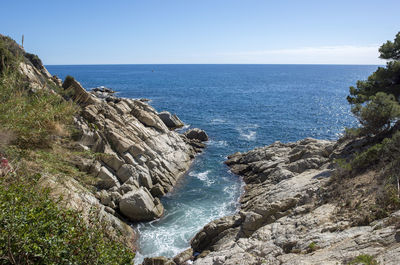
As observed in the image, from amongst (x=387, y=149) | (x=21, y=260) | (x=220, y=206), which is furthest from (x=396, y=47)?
(x=21, y=260)

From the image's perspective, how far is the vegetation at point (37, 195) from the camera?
675 cm

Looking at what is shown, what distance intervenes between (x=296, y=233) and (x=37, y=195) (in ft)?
42.1

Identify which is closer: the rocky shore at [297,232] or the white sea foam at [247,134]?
the rocky shore at [297,232]

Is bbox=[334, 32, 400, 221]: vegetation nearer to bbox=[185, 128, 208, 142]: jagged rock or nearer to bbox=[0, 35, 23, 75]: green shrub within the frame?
bbox=[0, 35, 23, 75]: green shrub

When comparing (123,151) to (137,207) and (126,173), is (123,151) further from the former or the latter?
(137,207)

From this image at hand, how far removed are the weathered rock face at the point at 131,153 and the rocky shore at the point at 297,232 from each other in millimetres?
7438

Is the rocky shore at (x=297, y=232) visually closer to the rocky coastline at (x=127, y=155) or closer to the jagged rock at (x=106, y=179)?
the rocky coastline at (x=127, y=155)

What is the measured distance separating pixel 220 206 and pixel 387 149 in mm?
16837

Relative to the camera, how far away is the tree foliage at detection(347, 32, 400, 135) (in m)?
23.6

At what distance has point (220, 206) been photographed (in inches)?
1151

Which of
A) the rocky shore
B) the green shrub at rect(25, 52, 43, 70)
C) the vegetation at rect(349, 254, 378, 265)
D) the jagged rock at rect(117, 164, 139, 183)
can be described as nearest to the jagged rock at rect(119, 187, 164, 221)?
the jagged rock at rect(117, 164, 139, 183)

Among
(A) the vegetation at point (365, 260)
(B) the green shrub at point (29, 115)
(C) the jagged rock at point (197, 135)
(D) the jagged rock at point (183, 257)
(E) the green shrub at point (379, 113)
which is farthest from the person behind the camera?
(C) the jagged rock at point (197, 135)

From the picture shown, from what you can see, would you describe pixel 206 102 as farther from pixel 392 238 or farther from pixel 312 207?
pixel 392 238

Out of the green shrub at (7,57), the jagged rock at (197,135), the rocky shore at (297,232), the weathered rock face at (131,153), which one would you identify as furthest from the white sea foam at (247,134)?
the green shrub at (7,57)
